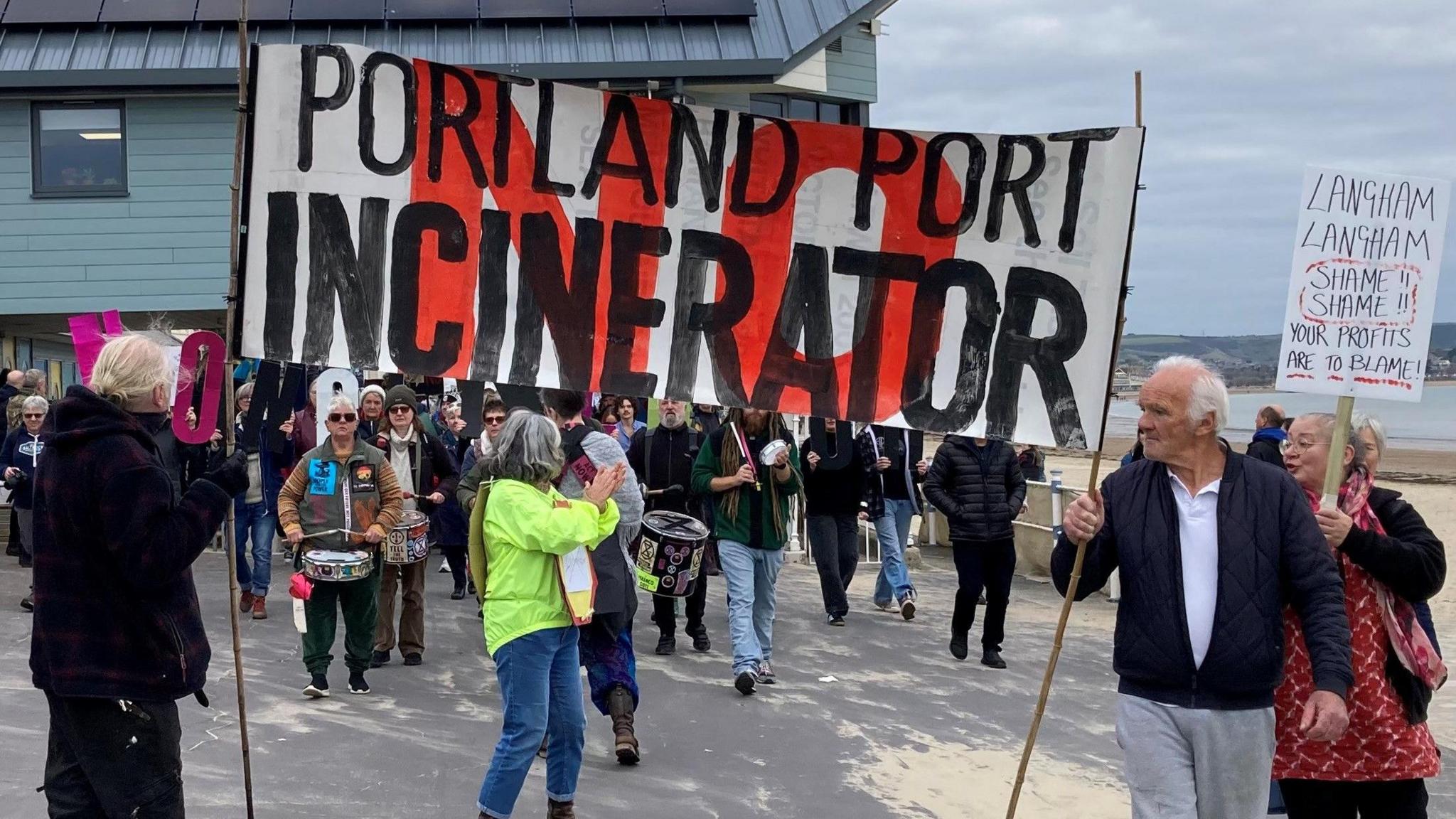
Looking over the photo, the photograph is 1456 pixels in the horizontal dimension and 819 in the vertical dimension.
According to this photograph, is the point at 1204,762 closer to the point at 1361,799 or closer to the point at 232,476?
the point at 1361,799

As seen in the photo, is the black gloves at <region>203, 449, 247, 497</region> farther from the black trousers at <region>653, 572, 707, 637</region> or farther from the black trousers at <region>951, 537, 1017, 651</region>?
the black trousers at <region>951, 537, 1017, 651</region>

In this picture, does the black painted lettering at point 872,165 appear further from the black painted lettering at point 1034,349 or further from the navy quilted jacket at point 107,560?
the navy quilted jacket at point 107,560

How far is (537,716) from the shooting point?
6438 mm

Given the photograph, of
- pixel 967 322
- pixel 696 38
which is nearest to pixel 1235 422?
pixel 696 38

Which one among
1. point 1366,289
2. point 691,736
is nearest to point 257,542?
point 691,736

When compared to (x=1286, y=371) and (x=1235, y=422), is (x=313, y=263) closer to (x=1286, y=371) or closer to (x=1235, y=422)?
(x=1286, y=371)

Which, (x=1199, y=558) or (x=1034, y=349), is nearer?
(x=1199, y=558)

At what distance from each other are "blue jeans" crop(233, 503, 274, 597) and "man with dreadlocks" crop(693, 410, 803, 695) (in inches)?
152

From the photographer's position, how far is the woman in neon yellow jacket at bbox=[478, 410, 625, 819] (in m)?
6.42

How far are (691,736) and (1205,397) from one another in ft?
15.0

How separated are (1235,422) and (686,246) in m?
100

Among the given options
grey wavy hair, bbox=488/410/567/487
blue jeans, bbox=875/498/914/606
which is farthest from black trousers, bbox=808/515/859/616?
grey wavy hair, bbox=488/410/567/487

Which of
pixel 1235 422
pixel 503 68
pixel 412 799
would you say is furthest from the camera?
pixel 1235 422

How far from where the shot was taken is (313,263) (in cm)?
602
